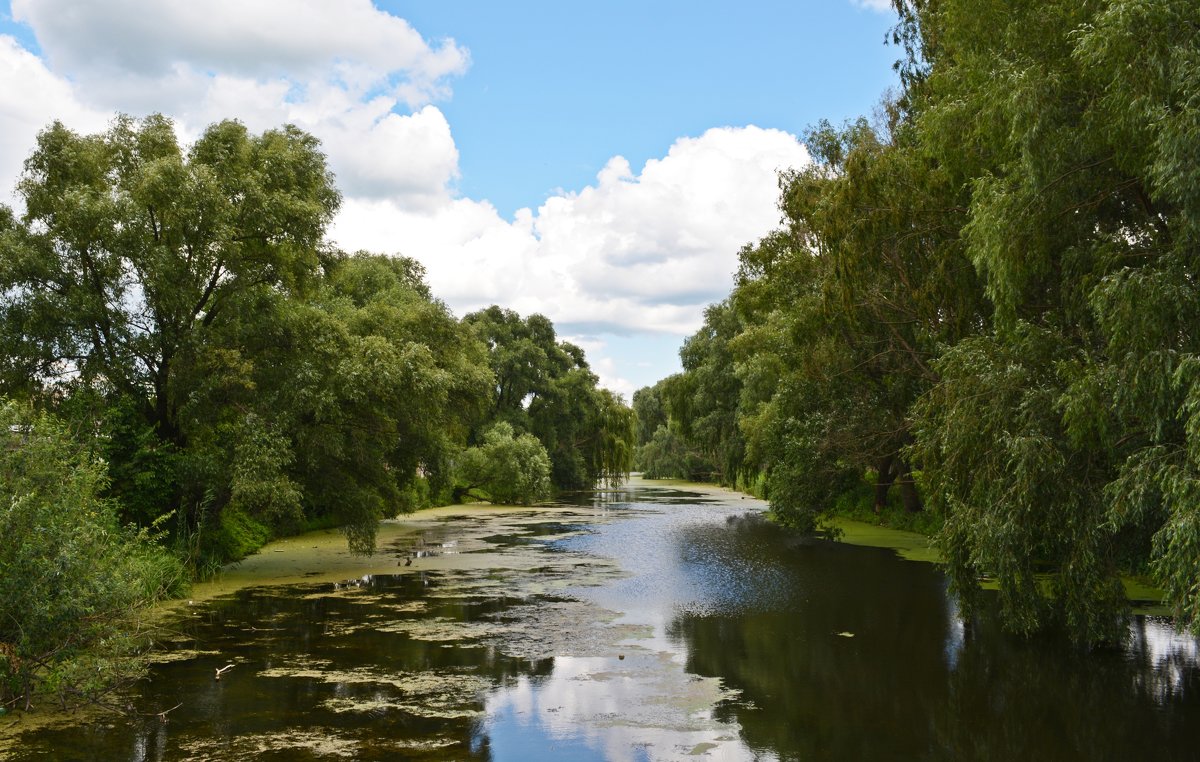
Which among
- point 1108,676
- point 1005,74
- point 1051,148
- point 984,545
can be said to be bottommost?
point 1108,676

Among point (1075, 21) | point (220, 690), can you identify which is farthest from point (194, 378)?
point (1075, 21)

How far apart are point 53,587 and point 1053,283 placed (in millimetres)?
14293

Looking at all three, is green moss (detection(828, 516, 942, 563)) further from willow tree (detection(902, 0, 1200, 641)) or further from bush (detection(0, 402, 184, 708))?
bush (detection(0, 402, 184, 708))

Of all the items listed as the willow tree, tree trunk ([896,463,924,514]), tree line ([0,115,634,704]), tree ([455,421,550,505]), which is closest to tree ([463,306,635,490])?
tree ([455,421,550,505])

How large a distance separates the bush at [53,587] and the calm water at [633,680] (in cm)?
81

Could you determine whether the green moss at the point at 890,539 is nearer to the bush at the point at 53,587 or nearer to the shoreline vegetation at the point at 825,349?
the shoreline vegetation at the point at 825,349

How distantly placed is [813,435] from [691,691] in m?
15.6

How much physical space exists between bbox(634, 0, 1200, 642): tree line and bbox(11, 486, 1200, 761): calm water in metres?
1.39

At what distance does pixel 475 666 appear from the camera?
12.0 meters

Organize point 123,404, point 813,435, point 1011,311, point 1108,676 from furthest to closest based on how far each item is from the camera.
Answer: point 813,435, point 123,404, point 1011,311, point 1108,676

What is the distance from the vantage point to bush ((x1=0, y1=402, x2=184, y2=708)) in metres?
9.30

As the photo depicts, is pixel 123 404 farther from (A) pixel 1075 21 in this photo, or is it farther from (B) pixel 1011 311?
(A) pixel 1075 21

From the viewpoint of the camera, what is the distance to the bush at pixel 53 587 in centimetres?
930

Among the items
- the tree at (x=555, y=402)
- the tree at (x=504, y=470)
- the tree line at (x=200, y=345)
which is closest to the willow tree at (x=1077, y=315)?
the tree line at (x=200, y=345)
